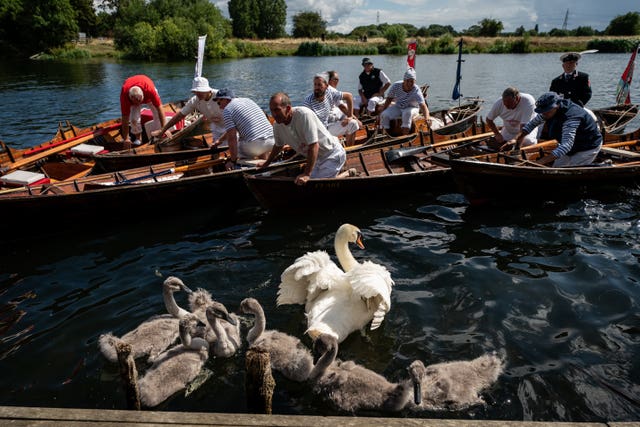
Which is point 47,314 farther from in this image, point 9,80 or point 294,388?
point 9,80

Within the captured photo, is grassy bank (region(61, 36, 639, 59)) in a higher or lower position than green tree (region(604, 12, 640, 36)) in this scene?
lower

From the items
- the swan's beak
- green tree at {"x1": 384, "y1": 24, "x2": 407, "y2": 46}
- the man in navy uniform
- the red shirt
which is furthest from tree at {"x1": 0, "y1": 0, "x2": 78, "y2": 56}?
the swan's beak

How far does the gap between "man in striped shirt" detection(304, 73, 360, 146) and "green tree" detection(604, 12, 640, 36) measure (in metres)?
87.7

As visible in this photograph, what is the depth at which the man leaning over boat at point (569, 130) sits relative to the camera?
865 centimetres

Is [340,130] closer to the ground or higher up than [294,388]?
higher up

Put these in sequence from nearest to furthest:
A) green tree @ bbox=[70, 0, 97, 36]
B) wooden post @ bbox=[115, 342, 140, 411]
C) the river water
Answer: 1. wooden post @ bbox=[115, 342, 140, 411]
2. the river water
3. green tree @ bbox=[70, 0, 97, 36]

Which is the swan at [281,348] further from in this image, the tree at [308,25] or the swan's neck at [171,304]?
the tree at [308,25]

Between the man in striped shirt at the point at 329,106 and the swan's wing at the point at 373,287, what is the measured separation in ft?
19.4

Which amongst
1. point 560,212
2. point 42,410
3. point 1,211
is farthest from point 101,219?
point 560,212

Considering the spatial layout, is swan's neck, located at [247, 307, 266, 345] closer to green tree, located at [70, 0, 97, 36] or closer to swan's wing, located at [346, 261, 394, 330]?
swan's wing, located at [346, 261, 394, 330]

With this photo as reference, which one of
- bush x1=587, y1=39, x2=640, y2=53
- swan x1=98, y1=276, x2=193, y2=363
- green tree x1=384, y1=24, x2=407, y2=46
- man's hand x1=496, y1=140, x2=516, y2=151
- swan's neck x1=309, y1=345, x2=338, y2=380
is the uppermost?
green tree x1=384, y1=24, x2=407, y2=46

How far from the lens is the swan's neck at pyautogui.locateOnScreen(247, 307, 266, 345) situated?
16.2ft

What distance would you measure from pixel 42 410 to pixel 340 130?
30.7 ft

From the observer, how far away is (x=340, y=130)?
11.6m
